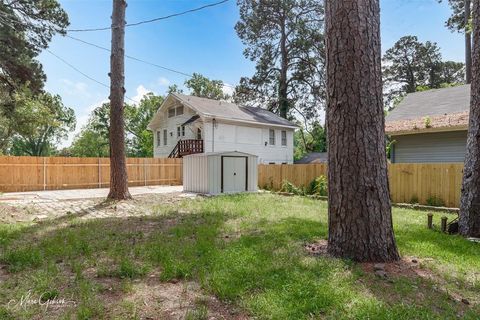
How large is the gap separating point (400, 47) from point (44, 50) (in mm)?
29106

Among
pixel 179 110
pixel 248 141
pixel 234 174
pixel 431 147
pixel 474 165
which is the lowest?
pixel 234 174

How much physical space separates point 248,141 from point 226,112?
243cm

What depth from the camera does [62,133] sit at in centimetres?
4194

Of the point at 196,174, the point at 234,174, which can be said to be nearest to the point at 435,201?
the point at 234,174

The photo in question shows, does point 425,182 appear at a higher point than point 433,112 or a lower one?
lower

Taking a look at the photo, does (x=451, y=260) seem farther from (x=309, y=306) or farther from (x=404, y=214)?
(x=404, y=214)

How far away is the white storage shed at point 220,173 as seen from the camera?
40.6ft

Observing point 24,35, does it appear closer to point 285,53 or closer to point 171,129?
point 171,129

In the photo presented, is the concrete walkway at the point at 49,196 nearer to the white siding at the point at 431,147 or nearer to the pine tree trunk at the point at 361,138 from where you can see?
the pine tree trunk at the point at 361,138

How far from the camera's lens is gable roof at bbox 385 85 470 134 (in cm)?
1125

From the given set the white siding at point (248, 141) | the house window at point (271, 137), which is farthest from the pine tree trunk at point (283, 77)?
the house window at point (271, 137)

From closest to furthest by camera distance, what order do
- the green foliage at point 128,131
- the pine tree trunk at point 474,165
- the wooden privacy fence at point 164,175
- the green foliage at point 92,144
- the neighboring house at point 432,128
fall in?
the pine tree trunk at point 474,165
the wooden privacy fence at point 164,175
the neighboring house at point 432,128
the green foliage at point 128,131
the green foliage at point 92,144

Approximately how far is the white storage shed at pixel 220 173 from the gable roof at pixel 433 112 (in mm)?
6045

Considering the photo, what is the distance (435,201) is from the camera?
368 inches
